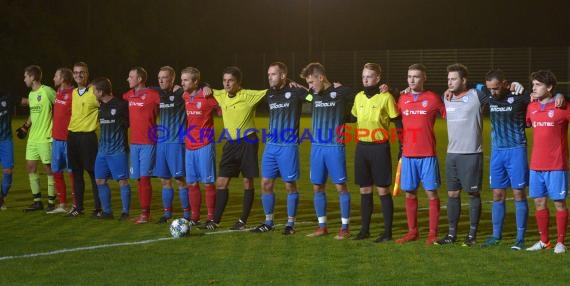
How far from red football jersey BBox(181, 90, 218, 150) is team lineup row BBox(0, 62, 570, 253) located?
1 cm

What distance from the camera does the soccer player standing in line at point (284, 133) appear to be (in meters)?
10.6

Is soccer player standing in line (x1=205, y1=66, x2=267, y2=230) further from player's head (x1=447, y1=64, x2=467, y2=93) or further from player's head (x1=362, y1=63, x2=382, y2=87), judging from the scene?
player's head (x1=447, y1=64, x2=467, y2=93)

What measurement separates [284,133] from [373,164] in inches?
44.8

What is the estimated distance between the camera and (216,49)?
167ft

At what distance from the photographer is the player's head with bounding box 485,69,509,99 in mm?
9453

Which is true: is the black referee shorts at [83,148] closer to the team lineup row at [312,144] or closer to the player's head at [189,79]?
the team lineup row at [312,144]

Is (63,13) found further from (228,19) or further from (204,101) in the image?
(204,101)

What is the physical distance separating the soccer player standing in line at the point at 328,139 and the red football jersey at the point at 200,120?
4.58 ft

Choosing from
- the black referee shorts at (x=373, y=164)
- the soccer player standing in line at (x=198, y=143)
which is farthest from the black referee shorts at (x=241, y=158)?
the black referee shorts at (x=373, y=164)

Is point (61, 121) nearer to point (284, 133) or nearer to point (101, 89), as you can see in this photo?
point (101, 89)

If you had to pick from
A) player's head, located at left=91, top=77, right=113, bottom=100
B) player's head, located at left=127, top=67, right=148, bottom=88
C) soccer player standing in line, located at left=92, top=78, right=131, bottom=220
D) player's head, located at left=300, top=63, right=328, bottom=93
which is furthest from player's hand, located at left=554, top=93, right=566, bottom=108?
player's head, located at left=91, top=77, right=113, bottom=100

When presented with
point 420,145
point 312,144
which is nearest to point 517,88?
point 420,145

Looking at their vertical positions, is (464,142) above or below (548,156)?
above

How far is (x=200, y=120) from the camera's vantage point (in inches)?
441
